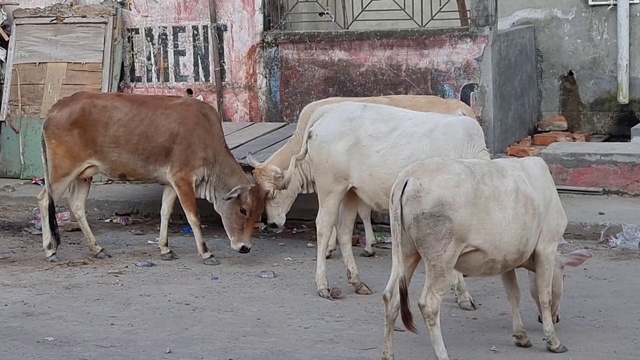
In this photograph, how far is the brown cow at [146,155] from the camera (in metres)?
9.58

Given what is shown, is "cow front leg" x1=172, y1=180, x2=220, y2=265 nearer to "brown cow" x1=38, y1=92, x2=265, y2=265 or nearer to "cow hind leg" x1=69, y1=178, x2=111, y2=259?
"brown cow" x1=38, y1=92, x2=265, y2=265

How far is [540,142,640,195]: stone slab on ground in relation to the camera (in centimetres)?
1076

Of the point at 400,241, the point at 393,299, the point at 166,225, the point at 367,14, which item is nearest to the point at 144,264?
the point at 166,225

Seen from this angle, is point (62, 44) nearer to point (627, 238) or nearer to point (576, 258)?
point (627, 238)

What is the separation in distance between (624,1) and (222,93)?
4598 millimetres

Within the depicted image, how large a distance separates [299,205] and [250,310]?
3.22 m

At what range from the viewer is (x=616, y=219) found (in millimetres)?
9961

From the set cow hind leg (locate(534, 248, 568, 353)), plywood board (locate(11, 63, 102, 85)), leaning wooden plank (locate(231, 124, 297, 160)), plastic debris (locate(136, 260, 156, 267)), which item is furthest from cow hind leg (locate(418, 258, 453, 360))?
plywood board (locate(11, 63, 102, 85))

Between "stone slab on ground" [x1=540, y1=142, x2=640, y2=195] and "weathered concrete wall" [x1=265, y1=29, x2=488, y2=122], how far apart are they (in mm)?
1051

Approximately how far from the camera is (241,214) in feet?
31.1

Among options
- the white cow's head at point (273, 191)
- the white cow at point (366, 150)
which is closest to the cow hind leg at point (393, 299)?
the white cow at point (366, 150)

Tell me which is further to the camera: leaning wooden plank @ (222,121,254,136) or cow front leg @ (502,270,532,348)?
leaning wooden plank @ (222,121,254,136)

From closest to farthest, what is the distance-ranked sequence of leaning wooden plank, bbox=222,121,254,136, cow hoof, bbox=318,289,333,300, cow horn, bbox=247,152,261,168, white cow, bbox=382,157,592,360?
white cow, bbox=382,157,592,360, cow hoof, bbox=318,289,333,300, cow horn, bbox=247,152,261,168, leaning wooden plank, bbox=222,121,254,136

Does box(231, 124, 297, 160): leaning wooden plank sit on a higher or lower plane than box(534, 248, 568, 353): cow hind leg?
higher
